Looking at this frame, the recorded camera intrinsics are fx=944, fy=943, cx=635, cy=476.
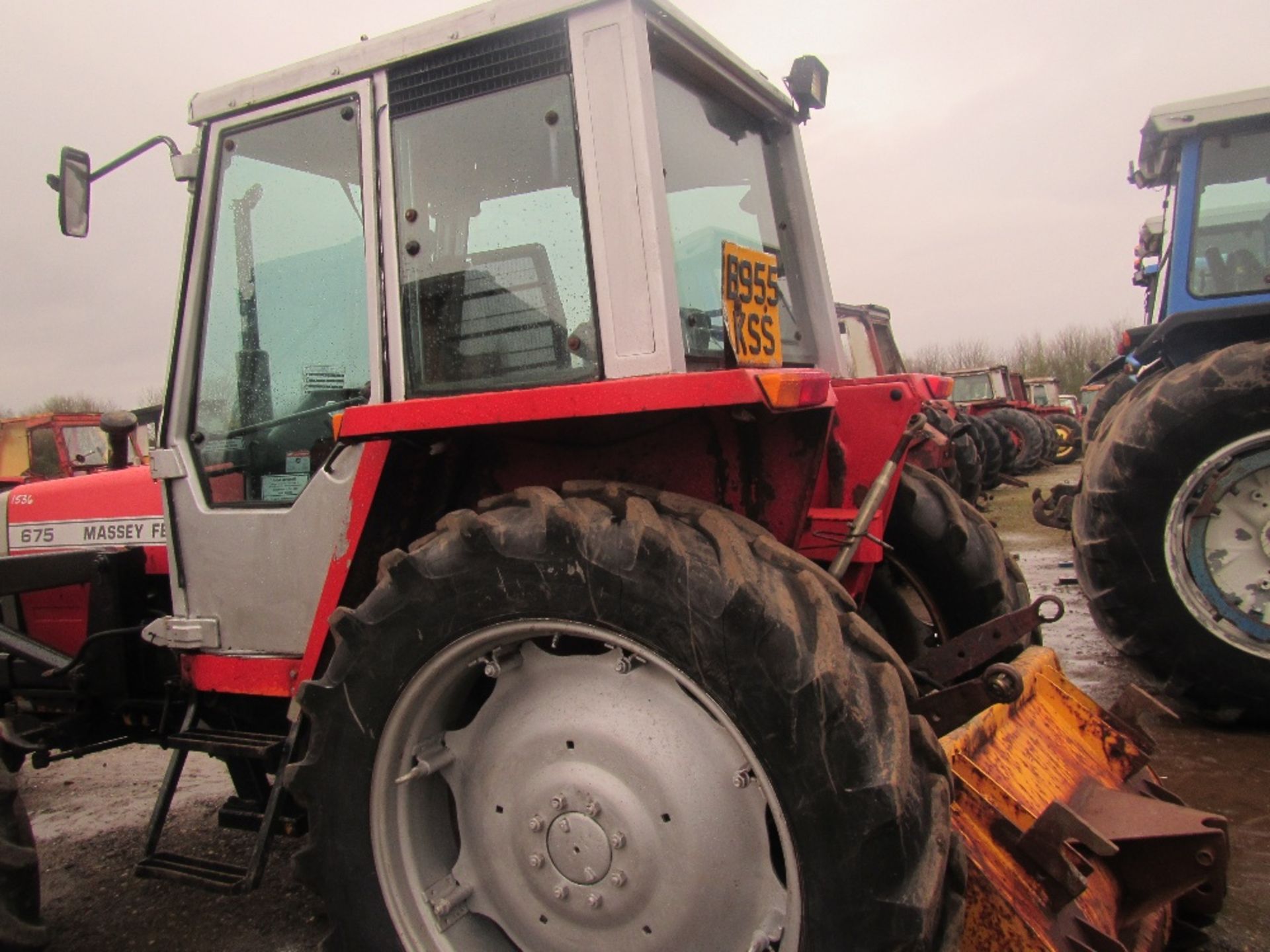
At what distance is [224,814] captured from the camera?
8.97ft

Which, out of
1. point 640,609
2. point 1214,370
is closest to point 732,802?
point 640,609

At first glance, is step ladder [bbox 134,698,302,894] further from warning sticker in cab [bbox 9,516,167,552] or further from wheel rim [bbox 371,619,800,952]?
warning sticker in cab [bbox 9,516,167,552]

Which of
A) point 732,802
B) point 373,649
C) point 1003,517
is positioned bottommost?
point 1003,517

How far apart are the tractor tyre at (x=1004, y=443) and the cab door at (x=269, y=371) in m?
13.8

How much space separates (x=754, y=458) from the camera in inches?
86.4

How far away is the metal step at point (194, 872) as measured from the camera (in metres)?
2.36

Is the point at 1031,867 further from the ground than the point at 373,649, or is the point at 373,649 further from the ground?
the point at 373,649

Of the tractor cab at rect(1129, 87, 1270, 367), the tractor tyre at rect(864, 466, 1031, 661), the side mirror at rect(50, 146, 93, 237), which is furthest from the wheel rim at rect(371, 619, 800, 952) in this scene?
the tractor cab at rect(1129, 87, 1270, 367)

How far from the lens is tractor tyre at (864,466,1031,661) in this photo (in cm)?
291

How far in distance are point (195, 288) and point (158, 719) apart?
139 cm

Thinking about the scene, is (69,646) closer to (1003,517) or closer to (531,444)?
(531,444)

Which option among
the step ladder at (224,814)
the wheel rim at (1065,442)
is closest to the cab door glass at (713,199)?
the step ladder at (224,814)

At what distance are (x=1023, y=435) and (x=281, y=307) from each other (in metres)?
16.2

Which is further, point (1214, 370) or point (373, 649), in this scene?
point (1214, 370)
